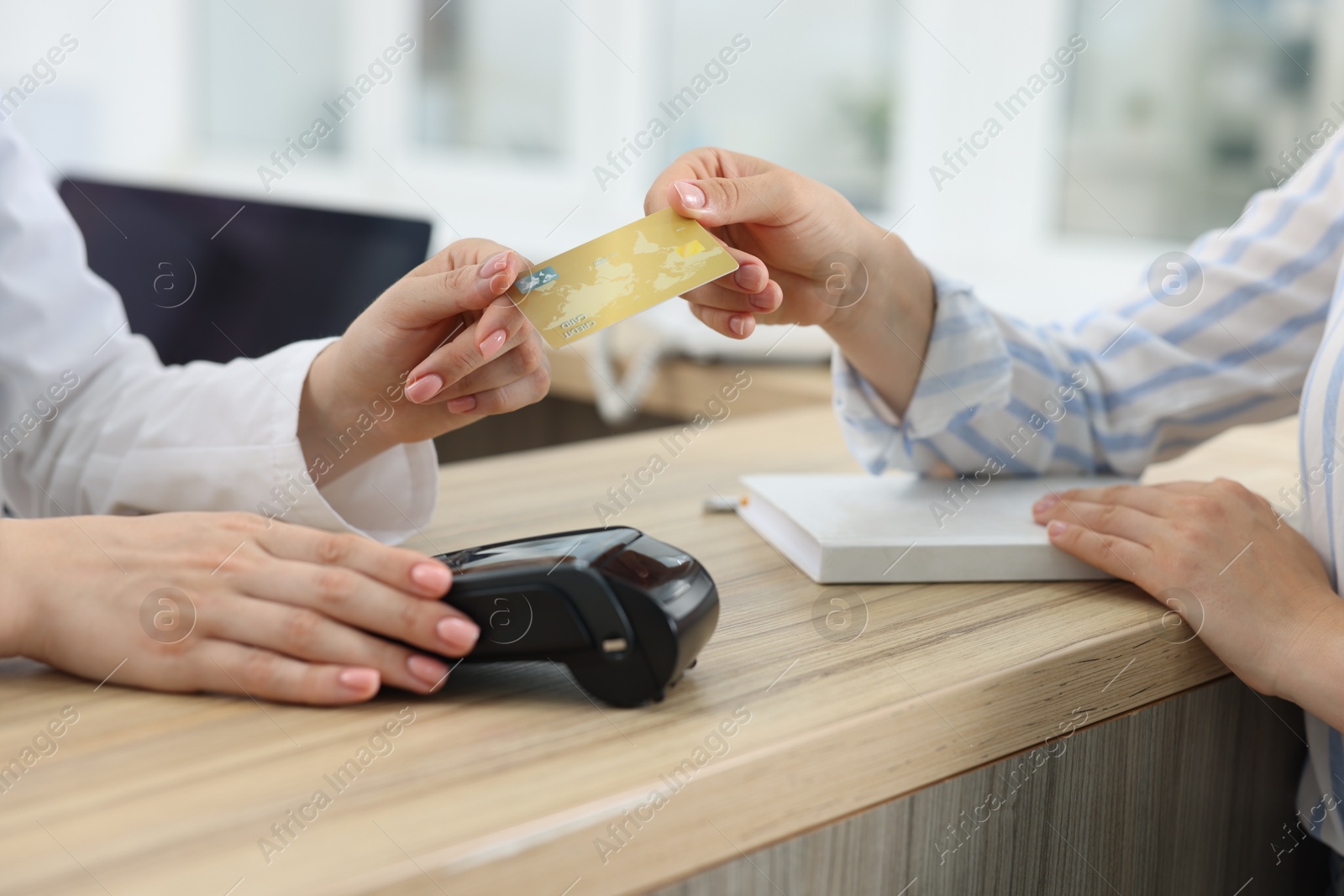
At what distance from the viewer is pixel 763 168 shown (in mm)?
710

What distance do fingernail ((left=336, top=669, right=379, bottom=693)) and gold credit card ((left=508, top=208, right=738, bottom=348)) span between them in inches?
7.6

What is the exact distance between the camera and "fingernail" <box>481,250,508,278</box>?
601 millimetres

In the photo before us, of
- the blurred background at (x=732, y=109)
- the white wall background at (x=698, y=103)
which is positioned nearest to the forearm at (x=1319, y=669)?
the blurred background at (x=732, y=109)

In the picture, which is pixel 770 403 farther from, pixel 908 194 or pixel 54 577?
pixel 54 577

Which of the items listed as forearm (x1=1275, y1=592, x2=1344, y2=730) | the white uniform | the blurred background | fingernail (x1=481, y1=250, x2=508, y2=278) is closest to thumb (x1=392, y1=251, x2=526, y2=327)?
fingernail (x1=481, y1=250, x2=508, y2=278)

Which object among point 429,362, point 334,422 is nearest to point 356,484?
point 334,422

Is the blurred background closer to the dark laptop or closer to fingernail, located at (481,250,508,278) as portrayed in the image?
the dark laptop

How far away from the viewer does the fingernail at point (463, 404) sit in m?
0.69

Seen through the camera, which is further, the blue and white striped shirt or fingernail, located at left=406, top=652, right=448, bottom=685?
the blue and white striped shirt

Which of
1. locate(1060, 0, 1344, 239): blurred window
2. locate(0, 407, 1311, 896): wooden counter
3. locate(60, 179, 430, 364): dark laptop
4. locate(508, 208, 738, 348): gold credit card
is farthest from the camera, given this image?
locate(1060, 0, 1344, 239): blurred window

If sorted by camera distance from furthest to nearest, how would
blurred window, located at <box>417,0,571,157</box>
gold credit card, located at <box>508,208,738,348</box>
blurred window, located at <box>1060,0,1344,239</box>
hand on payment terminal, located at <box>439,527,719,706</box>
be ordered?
blurred window, located at <box>417,0,571,157</box>
blurred window, located at <box>1060,0,1344,239</box>
gold credit card, located at <box>508,208,738,348</box>
hand on payment terminal, located at <box>439,527,719,706</box>

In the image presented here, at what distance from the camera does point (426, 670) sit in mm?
496

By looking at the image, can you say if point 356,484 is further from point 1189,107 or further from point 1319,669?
point 1189,107

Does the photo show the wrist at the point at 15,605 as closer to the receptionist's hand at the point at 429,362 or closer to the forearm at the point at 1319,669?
the receptionist's hand at the point at 429,362
